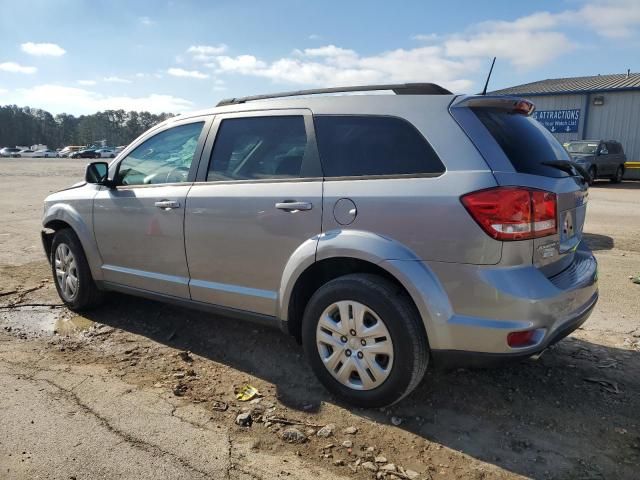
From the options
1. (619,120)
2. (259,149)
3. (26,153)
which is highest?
(619,120)

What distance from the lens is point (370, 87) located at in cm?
337

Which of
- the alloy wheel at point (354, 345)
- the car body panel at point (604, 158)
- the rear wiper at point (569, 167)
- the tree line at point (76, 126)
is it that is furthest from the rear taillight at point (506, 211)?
the tree line at point (76, 126)

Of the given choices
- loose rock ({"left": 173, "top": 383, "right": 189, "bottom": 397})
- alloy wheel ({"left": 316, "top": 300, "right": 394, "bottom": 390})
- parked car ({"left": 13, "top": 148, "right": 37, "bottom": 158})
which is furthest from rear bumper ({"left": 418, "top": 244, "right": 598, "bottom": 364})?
parked car ({"left": 13, "top": 148, "right": 37, "bottom": 158})

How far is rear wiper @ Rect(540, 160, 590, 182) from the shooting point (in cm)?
304

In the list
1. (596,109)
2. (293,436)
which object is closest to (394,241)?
(293,436)

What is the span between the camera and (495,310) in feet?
8.69

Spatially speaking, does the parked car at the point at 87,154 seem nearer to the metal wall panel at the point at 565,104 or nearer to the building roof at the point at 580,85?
the building roof at the point at 580,85

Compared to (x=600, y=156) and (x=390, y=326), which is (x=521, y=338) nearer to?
(x=390, y=326)

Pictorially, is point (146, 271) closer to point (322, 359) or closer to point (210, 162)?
point (210, 162)

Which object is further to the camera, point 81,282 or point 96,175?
point 81,282

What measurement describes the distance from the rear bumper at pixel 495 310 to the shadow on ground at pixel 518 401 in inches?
18.7

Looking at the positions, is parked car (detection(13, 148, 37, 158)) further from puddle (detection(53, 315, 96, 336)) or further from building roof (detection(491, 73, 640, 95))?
puddle (detection(53, 315, 96, 336))

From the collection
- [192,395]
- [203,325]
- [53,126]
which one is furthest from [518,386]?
[53,126]

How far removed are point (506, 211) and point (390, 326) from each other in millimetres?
861
